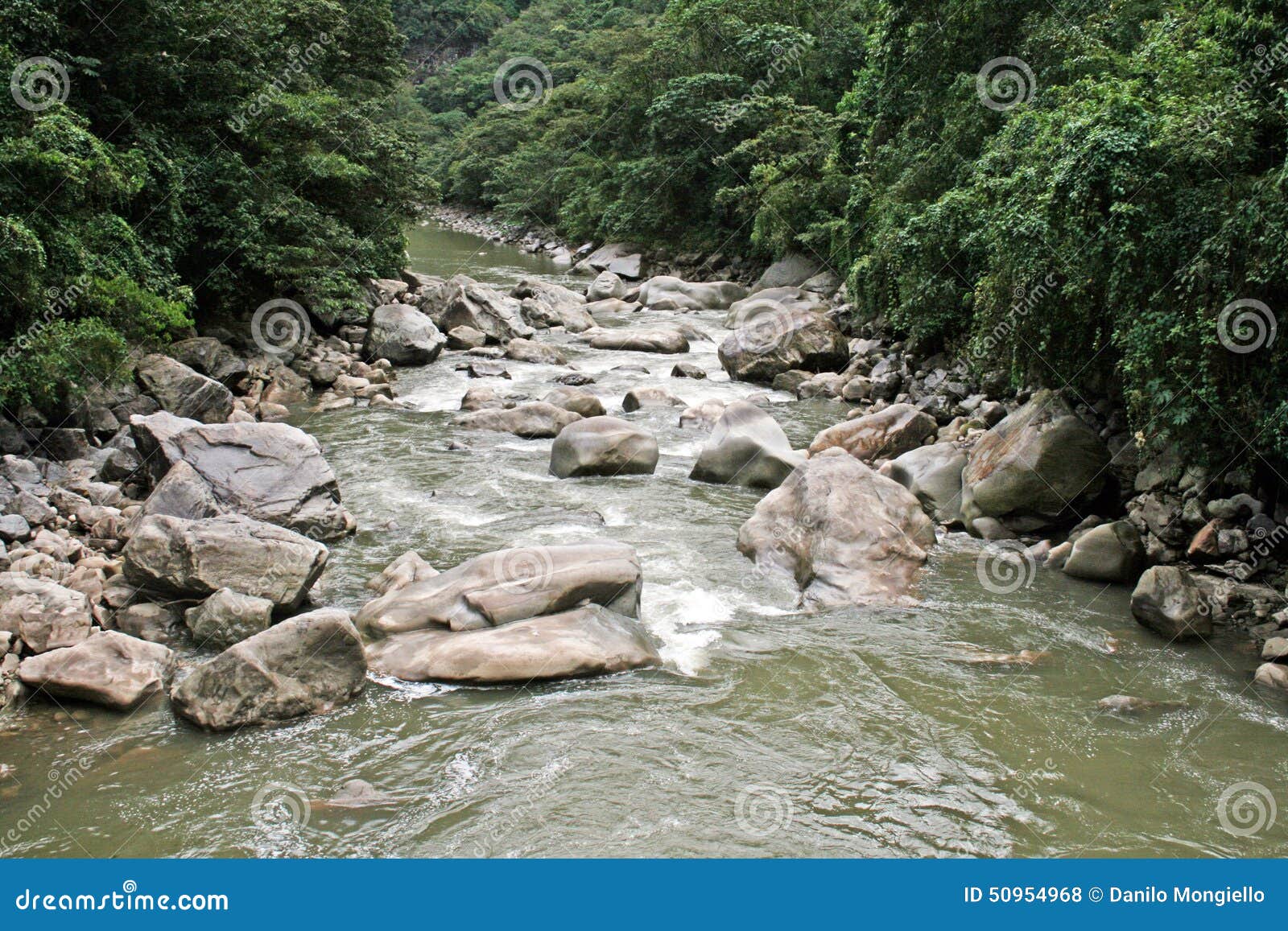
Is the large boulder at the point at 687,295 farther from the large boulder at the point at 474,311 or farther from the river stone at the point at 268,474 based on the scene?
the river stone at the point at 268,474

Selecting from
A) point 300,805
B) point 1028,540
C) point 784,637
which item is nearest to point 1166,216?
point 1028,540

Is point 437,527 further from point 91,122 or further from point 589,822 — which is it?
point 91,122

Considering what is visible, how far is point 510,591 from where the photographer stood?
7.53 m

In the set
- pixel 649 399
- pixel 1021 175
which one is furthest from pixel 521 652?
pixel 649 399

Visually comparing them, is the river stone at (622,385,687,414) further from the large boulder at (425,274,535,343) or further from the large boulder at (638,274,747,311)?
the large boulder at (638,274,747,311)

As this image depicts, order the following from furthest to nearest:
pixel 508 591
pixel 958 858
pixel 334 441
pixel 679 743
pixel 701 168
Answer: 1. pixel 701 168
2. pixel 334 441
3. pixel 508 591
4. pixel 679 743
5. pixel 958 858

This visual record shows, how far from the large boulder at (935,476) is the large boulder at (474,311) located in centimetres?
1139

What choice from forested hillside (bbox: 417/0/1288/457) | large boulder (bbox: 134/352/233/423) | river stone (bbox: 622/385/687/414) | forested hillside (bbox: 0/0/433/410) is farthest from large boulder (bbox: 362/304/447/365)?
forested hillside (bbox: 417/0/1288/457)

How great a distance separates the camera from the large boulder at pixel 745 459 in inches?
463

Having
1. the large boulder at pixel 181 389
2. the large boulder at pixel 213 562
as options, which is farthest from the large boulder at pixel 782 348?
the large boulder at pixel 213 562

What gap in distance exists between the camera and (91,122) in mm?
13812

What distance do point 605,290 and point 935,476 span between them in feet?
64.5

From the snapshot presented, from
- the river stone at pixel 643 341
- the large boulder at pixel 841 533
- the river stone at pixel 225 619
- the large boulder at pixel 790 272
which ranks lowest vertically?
the river stone at pixel 225 619

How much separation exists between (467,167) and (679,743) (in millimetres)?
56943
